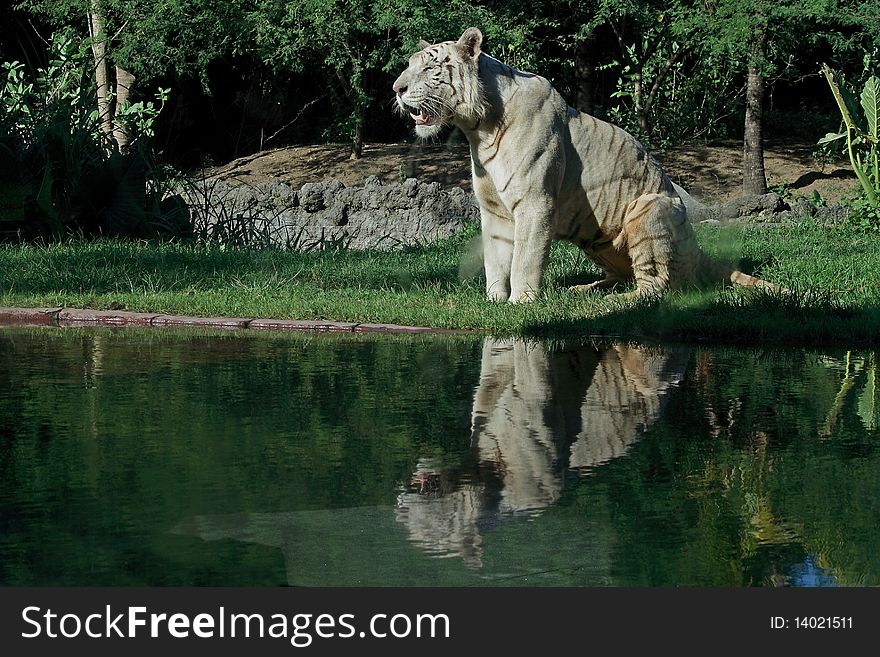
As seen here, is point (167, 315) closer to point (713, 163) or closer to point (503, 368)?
point (503, 368)

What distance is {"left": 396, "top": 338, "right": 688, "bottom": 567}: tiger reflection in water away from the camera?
15.1 feet

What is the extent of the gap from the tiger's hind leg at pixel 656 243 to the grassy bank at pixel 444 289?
26 cm

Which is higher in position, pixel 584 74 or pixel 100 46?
pixel 100 46

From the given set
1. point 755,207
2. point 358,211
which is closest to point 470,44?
point 358,211

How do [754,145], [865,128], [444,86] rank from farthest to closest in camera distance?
[754,145] < [865,128] < [444,86]

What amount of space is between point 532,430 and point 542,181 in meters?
4.63

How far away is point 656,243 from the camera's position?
1096 centimetres

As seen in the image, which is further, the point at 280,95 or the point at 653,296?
the point at 280,95

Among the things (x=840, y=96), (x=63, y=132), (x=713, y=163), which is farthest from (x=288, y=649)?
(x=713, y=163)

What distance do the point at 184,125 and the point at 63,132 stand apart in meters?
13.0

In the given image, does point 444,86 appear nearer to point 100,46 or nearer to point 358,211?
point 358,211

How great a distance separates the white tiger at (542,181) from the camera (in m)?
10.4

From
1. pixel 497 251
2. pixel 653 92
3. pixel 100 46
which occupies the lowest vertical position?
pixel 497 251

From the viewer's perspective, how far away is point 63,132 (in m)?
15.8
